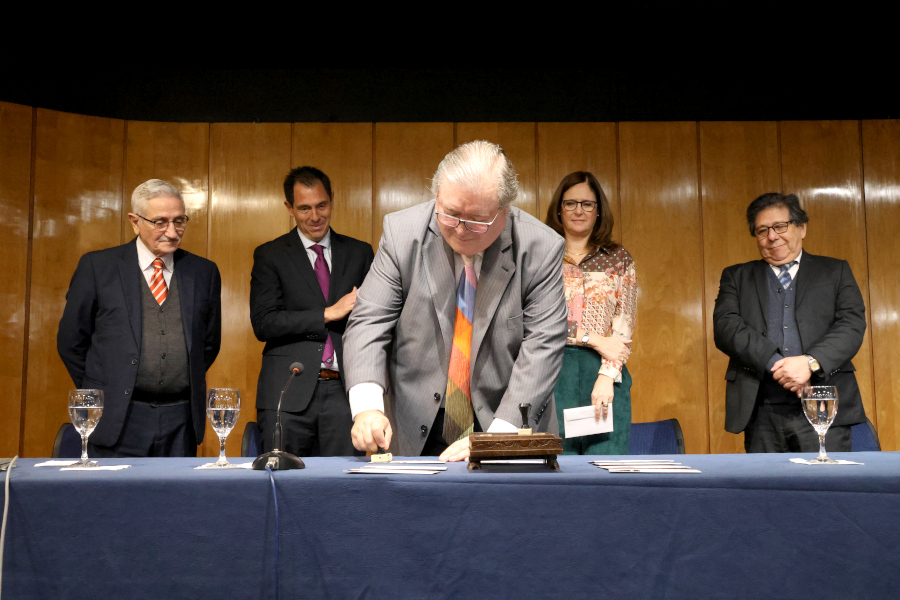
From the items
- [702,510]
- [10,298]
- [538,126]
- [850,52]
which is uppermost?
[850,52]

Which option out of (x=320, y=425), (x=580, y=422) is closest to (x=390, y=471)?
(x=580, y=422)

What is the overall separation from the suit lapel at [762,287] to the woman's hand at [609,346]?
72cm

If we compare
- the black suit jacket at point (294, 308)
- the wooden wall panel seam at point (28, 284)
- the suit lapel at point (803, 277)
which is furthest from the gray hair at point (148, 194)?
the suit lapel at point (803, 277)

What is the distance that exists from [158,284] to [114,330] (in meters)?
0.28

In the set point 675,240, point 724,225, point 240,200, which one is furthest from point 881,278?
point 240,200

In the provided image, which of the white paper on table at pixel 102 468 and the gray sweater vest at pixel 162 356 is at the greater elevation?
the gray sweater vest at pixel 162 356

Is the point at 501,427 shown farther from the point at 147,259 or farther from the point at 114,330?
the point at 147,259

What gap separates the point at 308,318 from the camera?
10.6 feet

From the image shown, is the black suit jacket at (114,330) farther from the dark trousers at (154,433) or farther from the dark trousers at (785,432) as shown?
the dark trousers at (785,432)

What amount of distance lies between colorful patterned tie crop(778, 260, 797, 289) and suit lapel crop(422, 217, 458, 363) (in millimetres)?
1889

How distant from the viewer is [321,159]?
4.78m

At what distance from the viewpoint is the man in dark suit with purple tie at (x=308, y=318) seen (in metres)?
3.20

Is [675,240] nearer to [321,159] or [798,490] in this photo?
[321,159]

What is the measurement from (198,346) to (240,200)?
1897 millimetres
